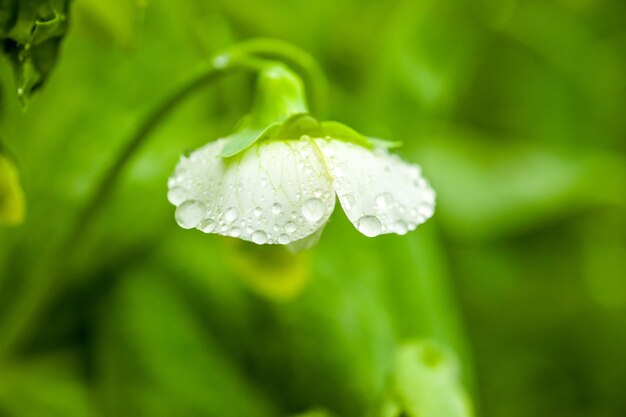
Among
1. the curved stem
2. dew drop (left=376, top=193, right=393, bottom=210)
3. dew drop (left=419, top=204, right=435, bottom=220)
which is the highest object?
the curved stem

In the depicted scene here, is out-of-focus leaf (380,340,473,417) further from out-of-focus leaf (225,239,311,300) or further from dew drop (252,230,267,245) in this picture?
dew drop (252,230,267,245)

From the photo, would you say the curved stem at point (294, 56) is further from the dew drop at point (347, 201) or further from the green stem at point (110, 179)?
the dew drop at point (347, 201)

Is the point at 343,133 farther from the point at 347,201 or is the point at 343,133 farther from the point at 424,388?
the point at 424,388

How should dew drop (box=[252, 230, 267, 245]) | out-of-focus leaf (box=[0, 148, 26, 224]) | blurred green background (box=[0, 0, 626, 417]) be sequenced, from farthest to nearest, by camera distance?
1. blurred green background (box=[0, 0, 626, 417])
2. out-of-focus leaf (box=[0, 148, 26, 224])
3. dew drop (box=[252, 230, 267, 245])

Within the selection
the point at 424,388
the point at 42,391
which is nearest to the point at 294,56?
the point at 424,388

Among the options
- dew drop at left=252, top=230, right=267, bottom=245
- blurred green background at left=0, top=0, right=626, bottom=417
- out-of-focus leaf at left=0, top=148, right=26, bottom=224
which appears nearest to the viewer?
dew drop at left=252, top=230, right=267, bottom=245

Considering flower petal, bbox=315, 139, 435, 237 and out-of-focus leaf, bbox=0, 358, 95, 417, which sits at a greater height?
flower petal, bbox=315, 139, 435, 237

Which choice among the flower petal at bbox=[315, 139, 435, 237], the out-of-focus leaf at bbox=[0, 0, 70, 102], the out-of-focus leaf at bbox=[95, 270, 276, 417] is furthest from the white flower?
the out-of-focus leaf at bbox=[95, 270, 276, 417]

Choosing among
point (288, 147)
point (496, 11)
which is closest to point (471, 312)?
point (496, 11)
